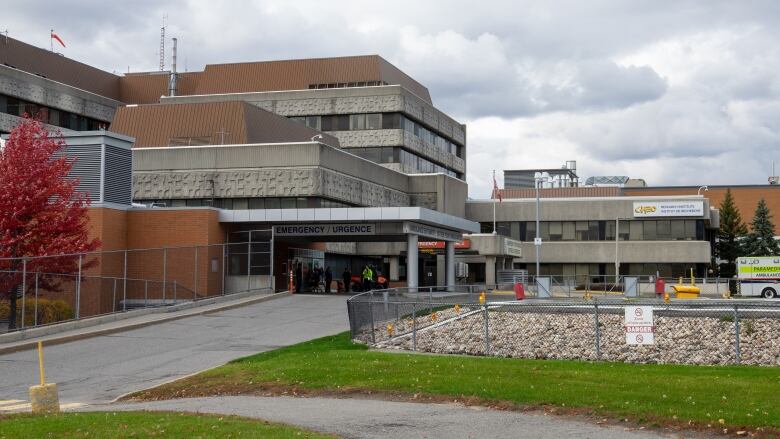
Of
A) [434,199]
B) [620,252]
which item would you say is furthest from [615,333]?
[620,252]

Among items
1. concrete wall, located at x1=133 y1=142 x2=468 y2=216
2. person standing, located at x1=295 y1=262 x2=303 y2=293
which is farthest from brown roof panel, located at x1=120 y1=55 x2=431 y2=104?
person standing, located at x1=295 y1=262 x2=303 y2=293

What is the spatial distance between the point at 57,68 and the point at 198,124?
24763 millimetres

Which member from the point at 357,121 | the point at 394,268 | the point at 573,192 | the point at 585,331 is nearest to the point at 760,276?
the point at 394,268

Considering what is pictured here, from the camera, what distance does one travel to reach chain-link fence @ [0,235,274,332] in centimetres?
2875

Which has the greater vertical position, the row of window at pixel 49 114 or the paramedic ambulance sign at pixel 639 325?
the row of window at pixel 49 114

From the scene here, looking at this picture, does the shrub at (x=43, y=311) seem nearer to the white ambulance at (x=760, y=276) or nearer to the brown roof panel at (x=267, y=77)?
the white ambulance at (x=760, y=276)

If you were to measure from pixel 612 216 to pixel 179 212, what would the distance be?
1884 inches

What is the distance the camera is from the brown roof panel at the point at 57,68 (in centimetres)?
7569

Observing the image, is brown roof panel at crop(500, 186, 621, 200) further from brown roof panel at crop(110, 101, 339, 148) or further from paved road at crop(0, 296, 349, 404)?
paved road at crop(0, 296, 349, 404)

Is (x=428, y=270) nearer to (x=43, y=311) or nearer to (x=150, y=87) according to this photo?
(x=150, y=87)

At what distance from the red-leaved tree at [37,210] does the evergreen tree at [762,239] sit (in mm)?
70891

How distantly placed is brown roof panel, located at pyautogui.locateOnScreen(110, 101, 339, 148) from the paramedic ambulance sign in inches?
1735

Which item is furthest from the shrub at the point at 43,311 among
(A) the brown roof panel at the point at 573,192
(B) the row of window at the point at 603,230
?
(A) the brown roof panel at the point at 573,192

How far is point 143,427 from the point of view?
12.3m
